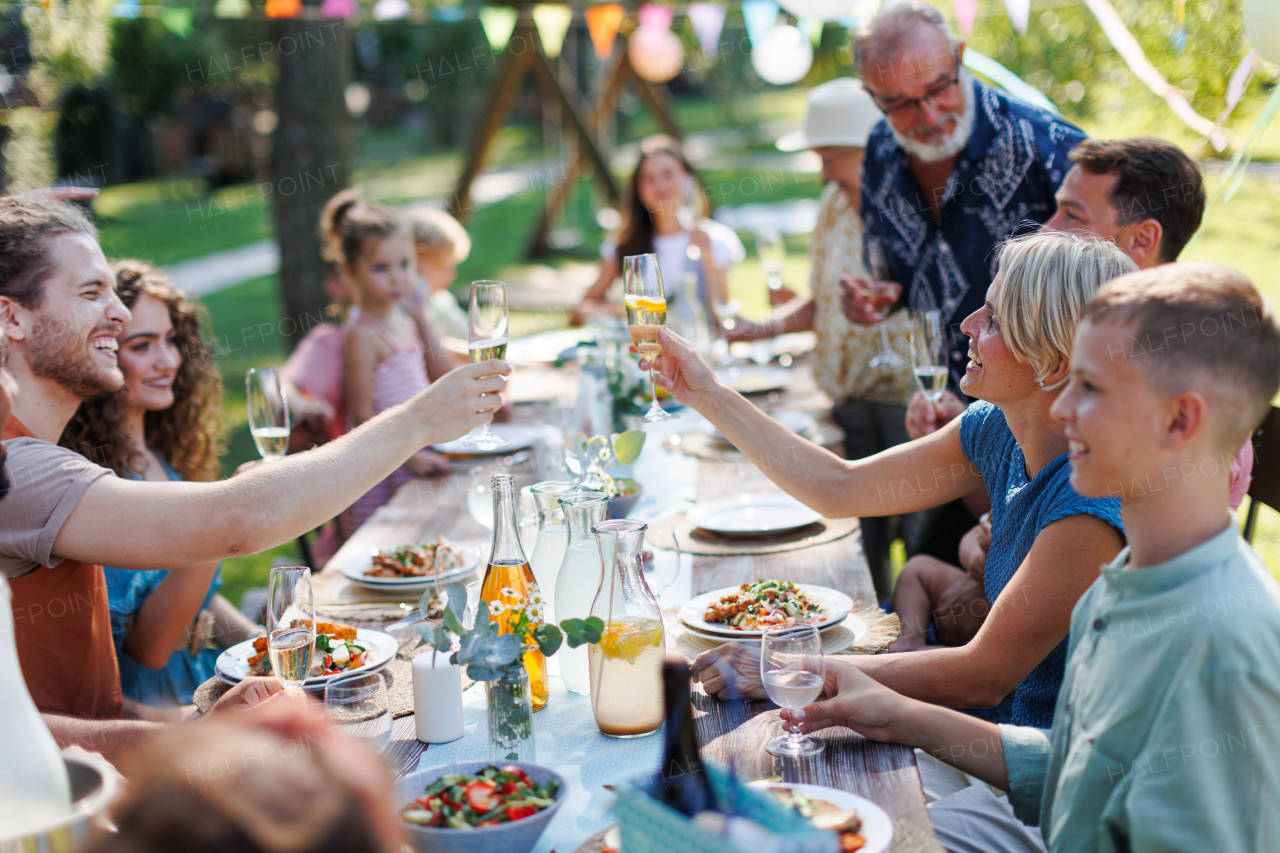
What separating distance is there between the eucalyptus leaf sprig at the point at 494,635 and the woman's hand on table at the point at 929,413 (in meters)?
1.50

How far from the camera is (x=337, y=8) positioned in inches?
259

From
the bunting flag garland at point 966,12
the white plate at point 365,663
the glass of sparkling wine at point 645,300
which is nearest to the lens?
the white plate at point 365,663

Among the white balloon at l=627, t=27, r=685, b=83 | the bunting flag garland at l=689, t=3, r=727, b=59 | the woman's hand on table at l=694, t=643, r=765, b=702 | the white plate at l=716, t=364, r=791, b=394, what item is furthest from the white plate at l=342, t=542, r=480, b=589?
the white balloon at l=627, t=27, r=685, b=83

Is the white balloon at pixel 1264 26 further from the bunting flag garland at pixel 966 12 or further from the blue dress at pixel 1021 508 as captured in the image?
the bunting flag garland at pixel 966 12

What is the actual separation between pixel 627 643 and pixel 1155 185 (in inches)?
74.5

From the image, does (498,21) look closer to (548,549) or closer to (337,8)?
(337,8)

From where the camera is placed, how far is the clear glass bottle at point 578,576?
5.99 ft

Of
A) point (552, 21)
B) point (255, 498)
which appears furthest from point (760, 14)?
point (255, 498)

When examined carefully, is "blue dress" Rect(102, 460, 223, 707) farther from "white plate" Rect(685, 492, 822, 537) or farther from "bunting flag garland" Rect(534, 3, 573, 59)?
"bunting flag garland" Rect(534, 3, 573, 59)

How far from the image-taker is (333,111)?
7.36 meters

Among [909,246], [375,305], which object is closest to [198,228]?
[375,305]

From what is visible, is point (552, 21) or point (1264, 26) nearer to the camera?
point (1264, 26)

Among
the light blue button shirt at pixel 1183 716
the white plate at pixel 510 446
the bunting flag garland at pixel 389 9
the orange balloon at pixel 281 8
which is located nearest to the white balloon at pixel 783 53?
the bunting flag garland at pixel 389 9

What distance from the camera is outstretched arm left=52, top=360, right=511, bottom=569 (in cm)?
Answer: 186
